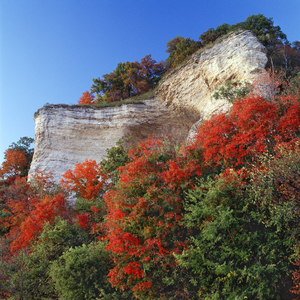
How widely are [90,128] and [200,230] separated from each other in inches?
649

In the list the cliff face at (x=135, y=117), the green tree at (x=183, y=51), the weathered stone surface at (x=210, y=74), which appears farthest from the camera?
the green tree at (x=183, y=51)

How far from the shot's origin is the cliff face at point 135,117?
62.5ft

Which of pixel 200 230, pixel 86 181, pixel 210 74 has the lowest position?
pixel 200 230

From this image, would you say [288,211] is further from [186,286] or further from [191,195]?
[186,286]

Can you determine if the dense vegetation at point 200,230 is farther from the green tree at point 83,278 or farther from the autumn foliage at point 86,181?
the autumn foliage at point 86,181

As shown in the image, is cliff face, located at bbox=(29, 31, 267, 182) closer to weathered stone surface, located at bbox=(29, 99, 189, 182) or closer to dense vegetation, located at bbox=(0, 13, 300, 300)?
weathered stone surface, located at bbox=(29, 99, 189, 182)

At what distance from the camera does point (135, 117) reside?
22.7 meters

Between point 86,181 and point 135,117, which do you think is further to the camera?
point 135,117

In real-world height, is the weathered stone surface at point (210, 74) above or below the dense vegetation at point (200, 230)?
above

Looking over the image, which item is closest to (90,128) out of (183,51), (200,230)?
(183,51)

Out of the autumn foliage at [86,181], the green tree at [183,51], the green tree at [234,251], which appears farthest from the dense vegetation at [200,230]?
the green tree at [183,51]

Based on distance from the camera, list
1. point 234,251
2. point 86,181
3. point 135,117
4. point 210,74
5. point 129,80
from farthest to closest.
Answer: point 129,80, point 135,117, point 210,74, point 86,181, point 234,251

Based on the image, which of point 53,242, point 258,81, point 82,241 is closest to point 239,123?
point 258,81

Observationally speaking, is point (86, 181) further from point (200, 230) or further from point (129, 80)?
point (129, 80)
